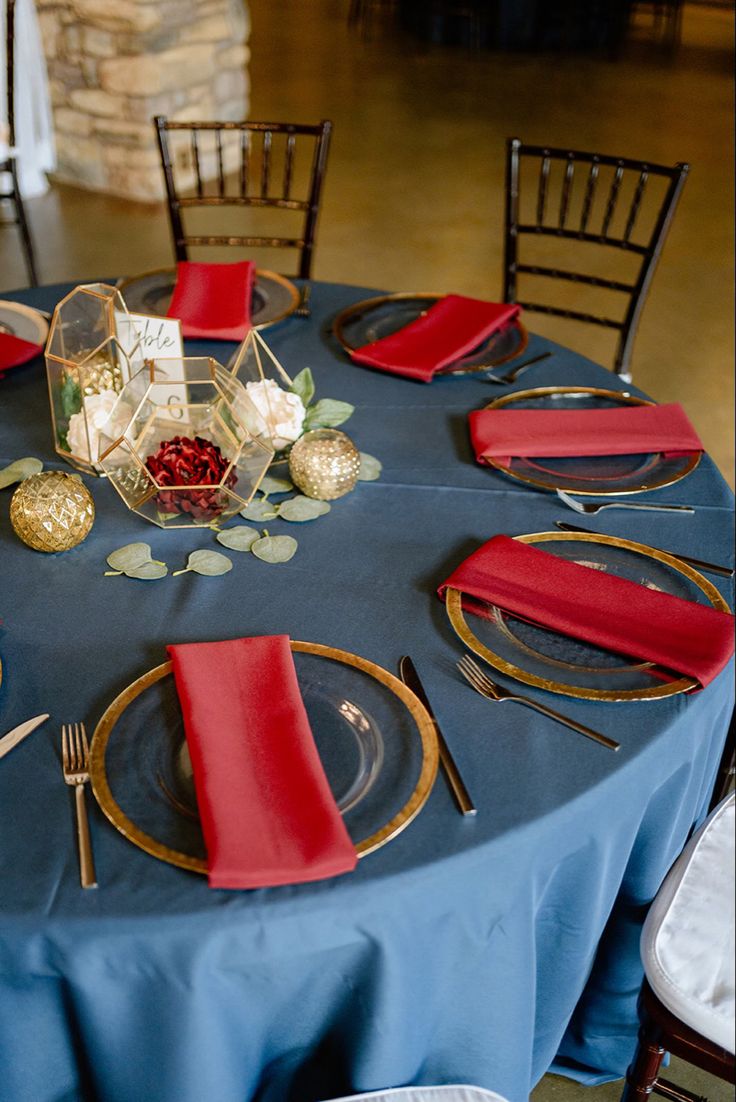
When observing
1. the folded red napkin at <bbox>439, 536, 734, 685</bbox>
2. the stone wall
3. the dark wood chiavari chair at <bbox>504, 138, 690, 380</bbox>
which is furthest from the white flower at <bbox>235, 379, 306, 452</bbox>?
the stone wall

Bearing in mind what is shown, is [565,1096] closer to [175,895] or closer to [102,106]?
[175,895]

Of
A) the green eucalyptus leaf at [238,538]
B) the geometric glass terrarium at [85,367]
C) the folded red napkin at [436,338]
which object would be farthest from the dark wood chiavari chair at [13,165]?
the green eucalyptus leaf at [238,538]

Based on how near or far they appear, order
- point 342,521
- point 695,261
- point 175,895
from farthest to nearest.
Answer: point 695,261 < point 342,521 < point 175,895

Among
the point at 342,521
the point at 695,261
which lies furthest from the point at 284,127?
the point at 695,261

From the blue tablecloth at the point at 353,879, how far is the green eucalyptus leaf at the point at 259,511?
0.25 feet

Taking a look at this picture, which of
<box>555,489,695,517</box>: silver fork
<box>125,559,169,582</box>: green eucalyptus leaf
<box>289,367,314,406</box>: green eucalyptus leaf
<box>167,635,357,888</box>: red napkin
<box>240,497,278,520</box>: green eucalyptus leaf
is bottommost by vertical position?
<box>167,635,357,888</box>: red napkin

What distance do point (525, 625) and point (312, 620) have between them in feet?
0.88

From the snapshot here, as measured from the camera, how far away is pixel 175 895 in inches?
37.0

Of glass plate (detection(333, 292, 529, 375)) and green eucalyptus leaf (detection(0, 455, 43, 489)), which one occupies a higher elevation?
glass plate (detection(333, 292, 529, 375))

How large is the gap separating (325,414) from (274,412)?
11cm

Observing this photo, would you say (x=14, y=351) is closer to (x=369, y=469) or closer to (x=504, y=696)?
(x=369, y=469)

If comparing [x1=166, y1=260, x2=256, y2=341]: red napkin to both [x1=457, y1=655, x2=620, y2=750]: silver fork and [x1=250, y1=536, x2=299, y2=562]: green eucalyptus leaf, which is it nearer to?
[x1=250, y1=536, x2=299, y2=562]: green eucalyptus leaf

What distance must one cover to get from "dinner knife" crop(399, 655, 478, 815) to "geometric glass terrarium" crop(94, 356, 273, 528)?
38 cm

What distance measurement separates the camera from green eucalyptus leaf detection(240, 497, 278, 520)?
1.46m
